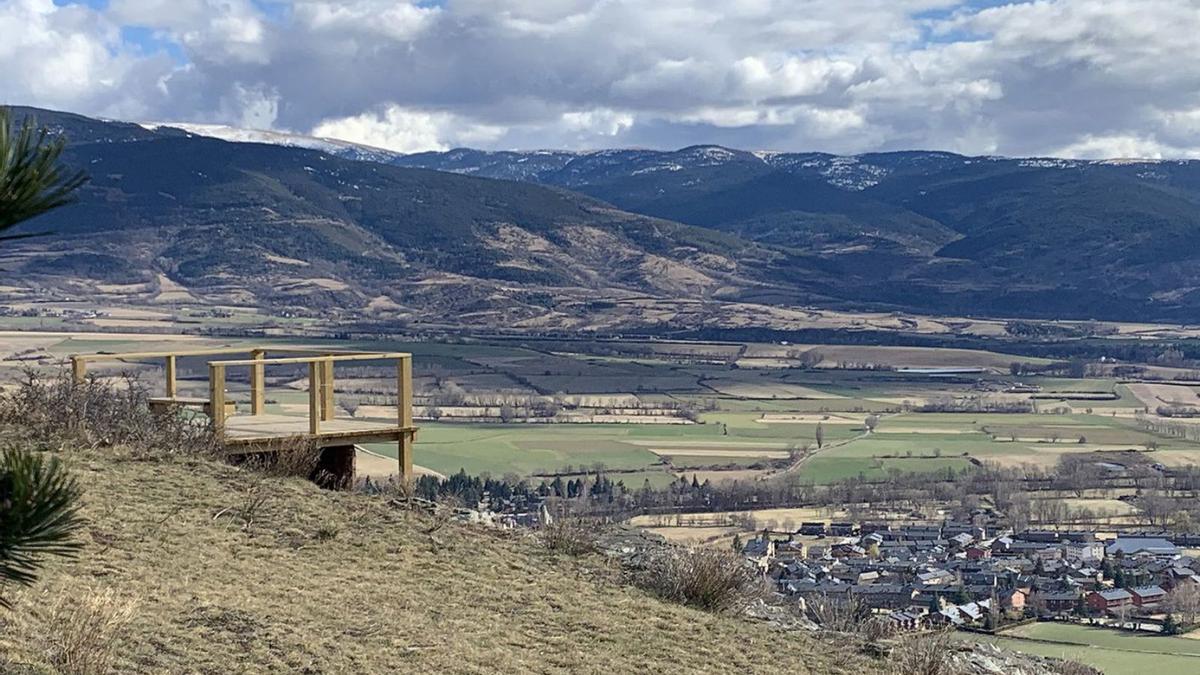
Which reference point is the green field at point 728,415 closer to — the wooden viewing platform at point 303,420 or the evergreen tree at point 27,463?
the wooden viewing platform at point 303,420

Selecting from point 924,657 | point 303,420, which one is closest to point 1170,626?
point 924,657

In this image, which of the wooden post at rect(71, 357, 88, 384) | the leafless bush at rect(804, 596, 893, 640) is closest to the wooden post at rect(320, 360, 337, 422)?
the wooden post at rect(71, 357, 88, 384)

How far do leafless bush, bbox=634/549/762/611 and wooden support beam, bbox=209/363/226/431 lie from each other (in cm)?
413

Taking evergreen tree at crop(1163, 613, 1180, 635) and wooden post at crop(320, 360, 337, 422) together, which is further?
evergreen tree at crop(1163, 613, 1180, 635)

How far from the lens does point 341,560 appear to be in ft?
37.0

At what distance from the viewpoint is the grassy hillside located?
8688mm

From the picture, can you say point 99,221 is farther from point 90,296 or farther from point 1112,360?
point 1112,360

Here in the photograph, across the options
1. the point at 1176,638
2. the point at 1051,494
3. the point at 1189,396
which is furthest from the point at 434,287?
the point at 1176,638

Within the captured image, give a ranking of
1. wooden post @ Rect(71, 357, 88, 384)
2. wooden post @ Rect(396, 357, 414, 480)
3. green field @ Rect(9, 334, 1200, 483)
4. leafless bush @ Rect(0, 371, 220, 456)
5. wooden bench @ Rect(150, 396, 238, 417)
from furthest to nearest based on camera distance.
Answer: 1. green field @ Rect(9, 334, 1200, 483)
2. wooden post @ Rect(396, 357, 414, 480)
3. wooden bench @ Rect(150, 396, 238, 417)
4. wooden post @ Rect(71, 357, 88, 384)
5. leafless bush @ Rect(0, 371, 220, 456)

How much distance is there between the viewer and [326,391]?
14.8 meters

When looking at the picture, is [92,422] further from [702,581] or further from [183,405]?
[702,581]

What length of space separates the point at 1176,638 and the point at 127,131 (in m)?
182

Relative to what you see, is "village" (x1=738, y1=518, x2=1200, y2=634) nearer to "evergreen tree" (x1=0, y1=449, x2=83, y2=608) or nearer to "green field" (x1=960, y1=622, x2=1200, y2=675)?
"green field" (x1=960, y1=622, x2=1200, y2=675)

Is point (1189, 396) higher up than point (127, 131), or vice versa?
point (127, 131)
